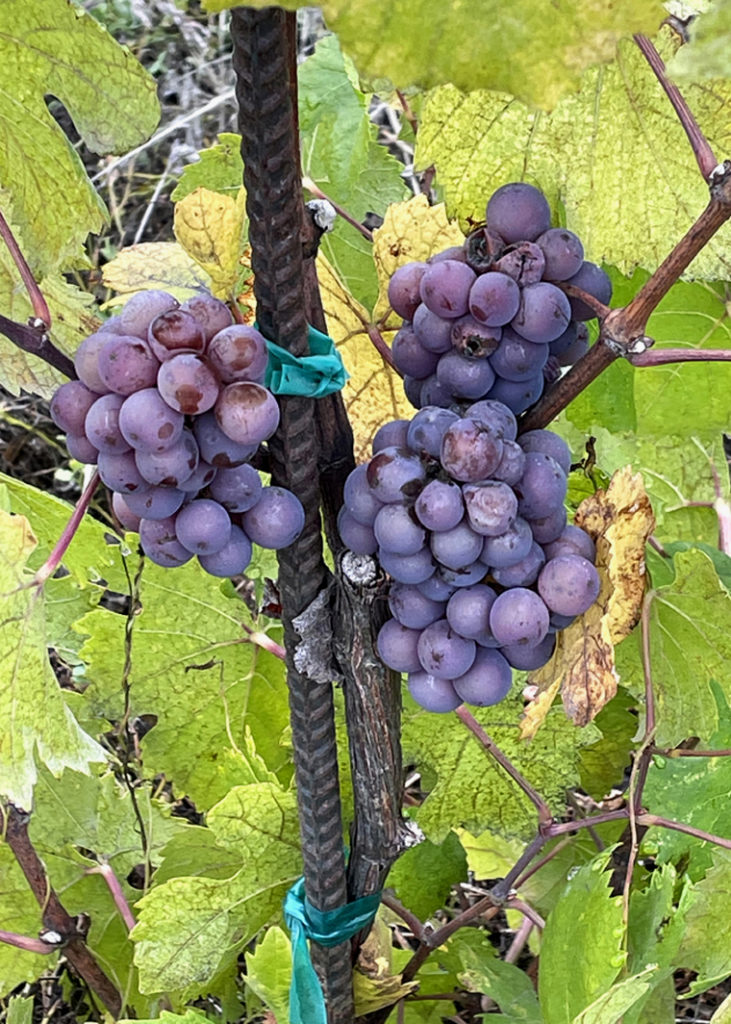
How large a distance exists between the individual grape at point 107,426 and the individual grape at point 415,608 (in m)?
0.16

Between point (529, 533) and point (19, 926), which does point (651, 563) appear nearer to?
point (529, 533)

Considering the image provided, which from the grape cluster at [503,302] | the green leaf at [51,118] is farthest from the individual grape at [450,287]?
the green leaf at [51,118]

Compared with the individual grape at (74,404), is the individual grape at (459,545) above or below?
above

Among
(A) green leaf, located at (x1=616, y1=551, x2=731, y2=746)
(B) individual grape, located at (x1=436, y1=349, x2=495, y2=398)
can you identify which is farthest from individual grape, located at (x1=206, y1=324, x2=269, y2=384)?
(A) green leaf, located at (x1=616, y1=551, x2=731, y2=746)

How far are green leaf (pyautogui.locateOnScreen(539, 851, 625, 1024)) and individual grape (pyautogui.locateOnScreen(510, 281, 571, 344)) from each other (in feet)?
1.25

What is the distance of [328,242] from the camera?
1030 millimetres

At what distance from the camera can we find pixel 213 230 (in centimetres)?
53

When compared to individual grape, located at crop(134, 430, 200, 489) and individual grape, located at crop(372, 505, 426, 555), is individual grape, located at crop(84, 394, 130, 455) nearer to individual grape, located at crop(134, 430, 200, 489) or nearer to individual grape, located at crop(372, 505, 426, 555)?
individual grape, located at crop(134, 430, 200, 489)

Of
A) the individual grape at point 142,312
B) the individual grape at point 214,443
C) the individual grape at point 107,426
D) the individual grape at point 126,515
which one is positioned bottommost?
the individual grape at point 126,515

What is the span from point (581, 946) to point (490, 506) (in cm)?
38

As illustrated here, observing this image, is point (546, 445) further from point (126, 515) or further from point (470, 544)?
point (126, 515)

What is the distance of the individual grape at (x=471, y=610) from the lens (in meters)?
0.52

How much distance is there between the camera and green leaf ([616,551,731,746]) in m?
0.73

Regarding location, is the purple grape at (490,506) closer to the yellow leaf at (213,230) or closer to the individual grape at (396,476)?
the individual grape at (396,476)
